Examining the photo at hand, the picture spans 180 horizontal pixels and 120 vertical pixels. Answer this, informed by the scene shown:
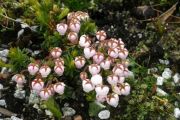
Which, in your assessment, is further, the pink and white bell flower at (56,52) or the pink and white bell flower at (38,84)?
the pink and white bell flower at (56,52)

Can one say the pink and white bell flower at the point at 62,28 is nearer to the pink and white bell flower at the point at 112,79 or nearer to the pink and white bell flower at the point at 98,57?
the pink and white bell flower at the point at 98,57

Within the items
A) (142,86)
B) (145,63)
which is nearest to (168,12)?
(145,63)

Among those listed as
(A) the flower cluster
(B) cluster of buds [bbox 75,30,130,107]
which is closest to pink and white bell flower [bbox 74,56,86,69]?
(B) cluster of buds [bbox 75,30,130,107]

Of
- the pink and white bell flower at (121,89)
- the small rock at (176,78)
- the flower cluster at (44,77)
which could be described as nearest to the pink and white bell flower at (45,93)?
the flower cluster at (44,77)

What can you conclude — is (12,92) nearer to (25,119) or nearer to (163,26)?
(25,119)

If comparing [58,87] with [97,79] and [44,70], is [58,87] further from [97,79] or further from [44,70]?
[97,79]

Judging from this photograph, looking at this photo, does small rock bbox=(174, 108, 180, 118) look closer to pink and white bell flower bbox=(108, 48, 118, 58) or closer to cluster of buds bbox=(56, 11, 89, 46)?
pink and white bell flower bbox=(108, 48, 118, 58)

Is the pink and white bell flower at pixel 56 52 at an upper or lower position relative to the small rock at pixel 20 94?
upper

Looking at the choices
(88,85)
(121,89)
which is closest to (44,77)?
(88,85)
